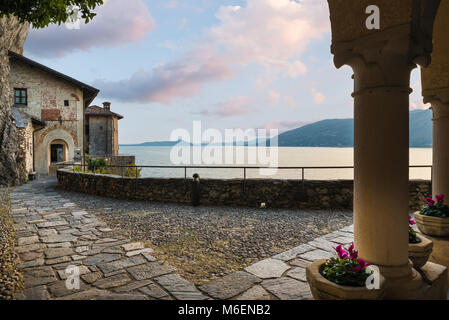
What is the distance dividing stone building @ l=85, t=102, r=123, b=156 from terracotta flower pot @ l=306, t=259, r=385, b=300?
2733cm

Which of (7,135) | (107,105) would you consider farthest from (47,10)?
(107,105)

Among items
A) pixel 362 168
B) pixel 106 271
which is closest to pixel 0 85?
pixel 106 271

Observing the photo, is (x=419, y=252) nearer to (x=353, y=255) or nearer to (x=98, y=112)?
(x=353, y=255)

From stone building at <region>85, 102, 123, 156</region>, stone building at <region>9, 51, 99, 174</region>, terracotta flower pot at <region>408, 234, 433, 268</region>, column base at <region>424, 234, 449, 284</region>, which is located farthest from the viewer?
stone building at <region>85, 102, 123, 156</region>

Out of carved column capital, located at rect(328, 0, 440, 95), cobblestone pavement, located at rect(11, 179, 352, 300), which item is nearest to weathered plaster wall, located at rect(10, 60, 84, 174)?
cobblestone pavement, located at rect(11, 179, 352, 300)

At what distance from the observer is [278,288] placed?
301 centimetres

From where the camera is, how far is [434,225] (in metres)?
3.50

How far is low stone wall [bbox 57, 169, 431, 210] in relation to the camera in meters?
7.48

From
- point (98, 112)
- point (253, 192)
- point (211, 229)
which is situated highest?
point (98, 112)

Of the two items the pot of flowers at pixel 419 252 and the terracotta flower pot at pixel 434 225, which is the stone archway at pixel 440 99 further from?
the pot of flowers at pixel 419 252

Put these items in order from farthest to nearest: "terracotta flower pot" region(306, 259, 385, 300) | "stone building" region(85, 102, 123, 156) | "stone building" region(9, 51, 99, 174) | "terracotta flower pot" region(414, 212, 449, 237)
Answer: "stone building" region(85, 102, 123, 156)
"stone building" region(9, 51, 99, 174)
"terracotta flower pot" region(414, 212, 449, 237)
"terracotta flower pot" region(306, 259, 385, 300)

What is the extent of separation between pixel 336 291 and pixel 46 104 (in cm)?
2189

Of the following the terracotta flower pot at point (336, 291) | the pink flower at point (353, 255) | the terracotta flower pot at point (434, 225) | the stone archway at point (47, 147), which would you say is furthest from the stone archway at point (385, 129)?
the stone archway at point (47, 147)

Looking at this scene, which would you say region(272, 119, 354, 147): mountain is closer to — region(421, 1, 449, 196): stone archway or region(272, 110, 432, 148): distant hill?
region(272, 110, 432, 148): distant hill
